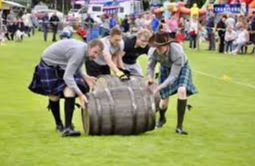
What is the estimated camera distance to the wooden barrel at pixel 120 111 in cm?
→ 876

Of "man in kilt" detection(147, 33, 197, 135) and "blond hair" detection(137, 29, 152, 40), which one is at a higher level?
"blond hair" detection(137, 29, 152, 40)

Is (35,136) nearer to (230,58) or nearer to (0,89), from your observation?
(0,89)

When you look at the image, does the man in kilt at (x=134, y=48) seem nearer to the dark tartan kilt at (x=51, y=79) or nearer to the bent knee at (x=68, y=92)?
the dark tartan kilt at (x=51, y=79)

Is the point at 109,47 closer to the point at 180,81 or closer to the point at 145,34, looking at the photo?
the point at 145,34

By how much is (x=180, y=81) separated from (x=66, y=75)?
1544 mm

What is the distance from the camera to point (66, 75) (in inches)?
343

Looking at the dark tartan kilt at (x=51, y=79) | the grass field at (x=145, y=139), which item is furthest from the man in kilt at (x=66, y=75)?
the grass field at (x=145, y=139)

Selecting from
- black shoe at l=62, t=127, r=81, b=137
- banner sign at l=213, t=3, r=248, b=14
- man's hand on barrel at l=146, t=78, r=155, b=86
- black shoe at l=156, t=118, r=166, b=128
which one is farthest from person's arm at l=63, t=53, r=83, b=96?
banner sign at l=213, t=3, r=248, b=14

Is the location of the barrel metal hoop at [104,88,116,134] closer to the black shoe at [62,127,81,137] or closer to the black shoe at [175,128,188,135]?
the black shoe at [62,127,81,137]

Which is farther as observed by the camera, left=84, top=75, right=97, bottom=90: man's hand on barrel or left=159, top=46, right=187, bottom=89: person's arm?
left=159, top=46, right=187, bottom=89: person's arm

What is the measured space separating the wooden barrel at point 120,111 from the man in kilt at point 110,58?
443mm

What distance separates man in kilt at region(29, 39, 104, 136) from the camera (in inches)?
342

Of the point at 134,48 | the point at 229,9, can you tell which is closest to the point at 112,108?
the point at 134,48

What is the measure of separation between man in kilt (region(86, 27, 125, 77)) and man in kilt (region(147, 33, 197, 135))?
456 mm
